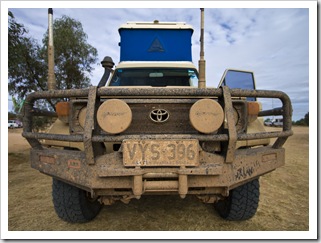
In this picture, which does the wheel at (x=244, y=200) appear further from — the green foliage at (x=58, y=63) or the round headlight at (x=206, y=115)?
the green foliage at (x=58, y=63)

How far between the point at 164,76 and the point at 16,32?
16.3ft

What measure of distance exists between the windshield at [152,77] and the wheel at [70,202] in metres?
1.72

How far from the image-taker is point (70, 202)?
2.42 meters

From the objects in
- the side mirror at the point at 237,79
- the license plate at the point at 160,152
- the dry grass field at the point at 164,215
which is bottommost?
the dry grass field at the point at 164,215

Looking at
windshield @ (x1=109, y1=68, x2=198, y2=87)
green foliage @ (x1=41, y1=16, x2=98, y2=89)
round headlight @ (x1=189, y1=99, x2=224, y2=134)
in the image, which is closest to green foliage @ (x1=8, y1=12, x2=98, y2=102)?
green foliage @ (x1=41, y1=16, x2=98, y2=89)

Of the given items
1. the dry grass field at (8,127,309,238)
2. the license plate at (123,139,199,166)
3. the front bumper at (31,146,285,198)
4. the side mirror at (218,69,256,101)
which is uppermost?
the side mirror at (218,69,256,101)

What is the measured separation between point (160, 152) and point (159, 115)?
1.50ft

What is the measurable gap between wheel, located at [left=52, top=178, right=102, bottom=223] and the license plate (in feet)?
3.65

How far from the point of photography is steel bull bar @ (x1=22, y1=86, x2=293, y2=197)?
5.72ft

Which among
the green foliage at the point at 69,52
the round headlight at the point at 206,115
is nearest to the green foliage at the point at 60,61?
the green foliage at the point at 69,52

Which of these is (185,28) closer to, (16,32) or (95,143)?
(95,143)

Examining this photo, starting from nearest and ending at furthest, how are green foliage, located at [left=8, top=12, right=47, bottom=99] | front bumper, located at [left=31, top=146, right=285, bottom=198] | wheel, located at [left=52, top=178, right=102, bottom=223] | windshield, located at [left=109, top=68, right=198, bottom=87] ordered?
front bumper, located at [left=31, top=146, right=285, bottom=198] → wheel, located at [left=52, top=178, right=102, bottom=223] → windshield, located at [left=109, top=68, right=198, bottom=87] → green foliage, located at [left=8, top=12, right=47, bottom=99]

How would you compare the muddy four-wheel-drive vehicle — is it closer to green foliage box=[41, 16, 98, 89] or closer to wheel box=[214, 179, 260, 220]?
wheel box=[214, 179, 260, 220]

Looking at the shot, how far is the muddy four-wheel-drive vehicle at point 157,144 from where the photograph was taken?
175cm
